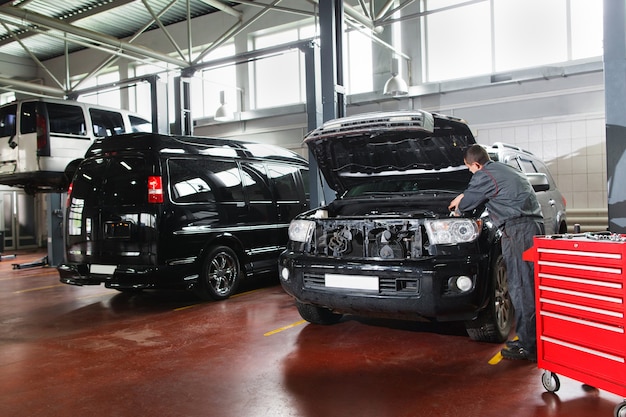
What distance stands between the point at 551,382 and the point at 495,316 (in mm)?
954

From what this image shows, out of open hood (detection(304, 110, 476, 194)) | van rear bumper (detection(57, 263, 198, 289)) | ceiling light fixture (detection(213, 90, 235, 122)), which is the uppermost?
ceiling light fixture (detection(213, 90, 235, 122))

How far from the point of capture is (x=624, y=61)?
373 centimetres

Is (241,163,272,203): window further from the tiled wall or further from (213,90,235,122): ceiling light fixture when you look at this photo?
(213,90,235,122): ceiling light fixture

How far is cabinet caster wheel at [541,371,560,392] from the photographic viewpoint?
9.98ft

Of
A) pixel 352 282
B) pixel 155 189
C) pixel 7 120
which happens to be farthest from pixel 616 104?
pixel 7 120

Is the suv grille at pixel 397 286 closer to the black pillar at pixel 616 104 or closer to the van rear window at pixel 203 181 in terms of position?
the black pillar at pixel 616 104

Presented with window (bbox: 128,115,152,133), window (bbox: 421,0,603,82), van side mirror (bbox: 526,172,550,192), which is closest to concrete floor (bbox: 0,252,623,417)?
van side mirror (bbox: 526,172,550,192)

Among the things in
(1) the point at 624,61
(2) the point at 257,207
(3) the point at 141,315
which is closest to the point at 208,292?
(3) the point at 141,315

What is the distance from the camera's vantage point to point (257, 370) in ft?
11.9

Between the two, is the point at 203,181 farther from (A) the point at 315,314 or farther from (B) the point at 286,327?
(A) the point at 315,314

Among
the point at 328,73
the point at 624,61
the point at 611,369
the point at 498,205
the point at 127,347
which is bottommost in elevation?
the point at 127,347

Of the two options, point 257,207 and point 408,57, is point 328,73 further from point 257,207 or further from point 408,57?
point 408,57

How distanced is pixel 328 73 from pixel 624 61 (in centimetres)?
322

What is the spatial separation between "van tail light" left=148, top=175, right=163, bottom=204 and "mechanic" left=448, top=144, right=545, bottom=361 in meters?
3.26
